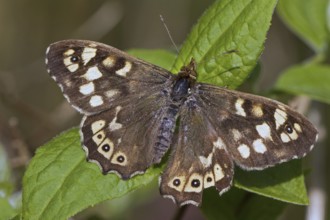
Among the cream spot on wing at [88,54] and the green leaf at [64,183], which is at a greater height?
the cream spot on wing at [88,54]

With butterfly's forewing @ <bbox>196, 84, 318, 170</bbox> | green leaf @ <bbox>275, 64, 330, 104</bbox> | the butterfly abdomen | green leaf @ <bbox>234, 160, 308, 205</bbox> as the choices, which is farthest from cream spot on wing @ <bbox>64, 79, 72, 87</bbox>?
green leaf @ <bbox>275, 64, 330, 104</bbox>

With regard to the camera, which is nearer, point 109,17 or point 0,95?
point 0,95

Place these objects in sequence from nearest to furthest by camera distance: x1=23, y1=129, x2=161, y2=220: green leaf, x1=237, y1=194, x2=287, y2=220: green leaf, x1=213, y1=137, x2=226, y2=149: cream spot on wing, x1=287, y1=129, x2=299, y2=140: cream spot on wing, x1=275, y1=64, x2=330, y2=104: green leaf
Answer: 1. x1=23, y1=129, x2=161, y2=220: green leaf
2. x1=287, y1=129, x2=299, y2=140: cream spot on wing
3. x1=213, y1=137, x2=226, y2=149: cream spot on wing
4. x1=237, y1=194, x2=287, y2=220: green leaf
5. x1=275, y1=64, x2=330, y2=104: green leaf

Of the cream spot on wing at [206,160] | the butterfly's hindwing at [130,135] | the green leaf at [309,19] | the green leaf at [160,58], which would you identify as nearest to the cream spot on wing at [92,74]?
the butterfly's hindwing at [130,135]

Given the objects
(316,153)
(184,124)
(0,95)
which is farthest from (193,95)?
(0,95)

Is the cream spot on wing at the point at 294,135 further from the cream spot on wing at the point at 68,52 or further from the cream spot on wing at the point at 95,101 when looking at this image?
the cream spot on wing at the point at 68,52

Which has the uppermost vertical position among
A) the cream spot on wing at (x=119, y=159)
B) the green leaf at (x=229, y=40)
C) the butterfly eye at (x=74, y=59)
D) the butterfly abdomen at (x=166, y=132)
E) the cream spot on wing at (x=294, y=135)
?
the green leaf at (x=229, y=40)

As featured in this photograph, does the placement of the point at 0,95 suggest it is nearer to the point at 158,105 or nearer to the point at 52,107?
the point at 158,105

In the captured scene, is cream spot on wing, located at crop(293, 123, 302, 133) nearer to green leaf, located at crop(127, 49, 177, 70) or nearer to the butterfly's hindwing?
the butterfly's hindwing
